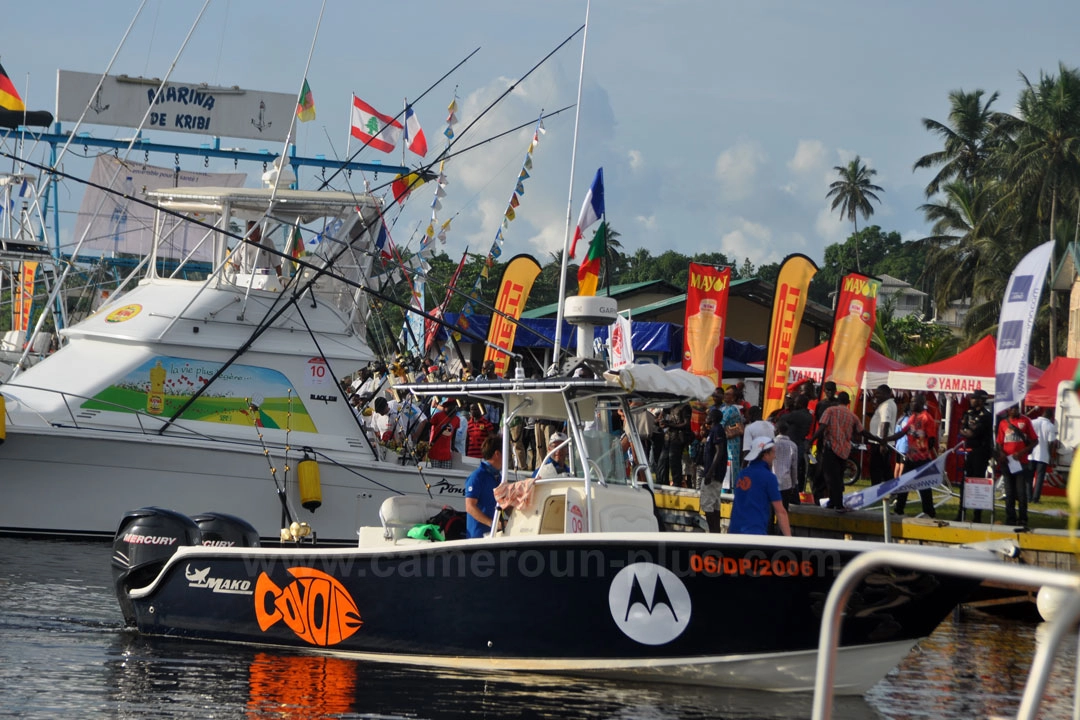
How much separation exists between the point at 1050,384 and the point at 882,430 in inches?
280

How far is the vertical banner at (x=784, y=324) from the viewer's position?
61.7 ft

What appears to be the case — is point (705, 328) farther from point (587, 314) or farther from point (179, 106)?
point (179, 106)

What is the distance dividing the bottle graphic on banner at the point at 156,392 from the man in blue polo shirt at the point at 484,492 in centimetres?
765

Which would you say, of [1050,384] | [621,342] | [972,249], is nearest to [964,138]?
[972,249]

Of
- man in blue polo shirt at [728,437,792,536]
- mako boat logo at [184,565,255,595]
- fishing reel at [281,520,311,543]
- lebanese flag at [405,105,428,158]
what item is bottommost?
mako boat logo at [184,565,255,595]

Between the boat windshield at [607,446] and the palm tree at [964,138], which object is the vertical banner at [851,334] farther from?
the palm tree at [964,138]

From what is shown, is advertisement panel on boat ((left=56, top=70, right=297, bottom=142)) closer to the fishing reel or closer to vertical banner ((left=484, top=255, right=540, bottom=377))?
vertical banner ((left=484, top=255, right=540, bottom=377))

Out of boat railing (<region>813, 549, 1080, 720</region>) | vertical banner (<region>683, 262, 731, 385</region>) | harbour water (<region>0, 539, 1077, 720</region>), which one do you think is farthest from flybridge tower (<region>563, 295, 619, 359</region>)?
vertical banner (<region>683, 262, 731, 385</region>)

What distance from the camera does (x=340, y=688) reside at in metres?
8.72

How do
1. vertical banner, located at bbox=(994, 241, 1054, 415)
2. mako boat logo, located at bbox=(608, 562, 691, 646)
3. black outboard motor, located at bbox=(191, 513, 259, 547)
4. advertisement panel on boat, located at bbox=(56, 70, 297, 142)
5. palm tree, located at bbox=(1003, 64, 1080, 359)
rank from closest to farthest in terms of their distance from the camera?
mako boat logo, located at bbox=(608, 562, 691, 646) < black outboard motor, located at bbox=(191, 513, 259, 547) < vertical banner, located at bbox=(994, 241, 1054, 415) < advertisement panel on boat, located at bbox=(56, 70, 297, 142) < palm tree, located at bbox=(1003, 64, 1080, 359)

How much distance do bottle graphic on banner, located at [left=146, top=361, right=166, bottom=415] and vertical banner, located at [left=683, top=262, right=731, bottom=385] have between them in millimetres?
7776

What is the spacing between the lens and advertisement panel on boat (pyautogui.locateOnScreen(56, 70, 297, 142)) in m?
28.2

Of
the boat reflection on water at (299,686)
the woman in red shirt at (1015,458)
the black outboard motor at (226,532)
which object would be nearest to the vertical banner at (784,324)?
the woman in red shirt at (1015,458)

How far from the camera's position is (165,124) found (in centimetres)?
2856
